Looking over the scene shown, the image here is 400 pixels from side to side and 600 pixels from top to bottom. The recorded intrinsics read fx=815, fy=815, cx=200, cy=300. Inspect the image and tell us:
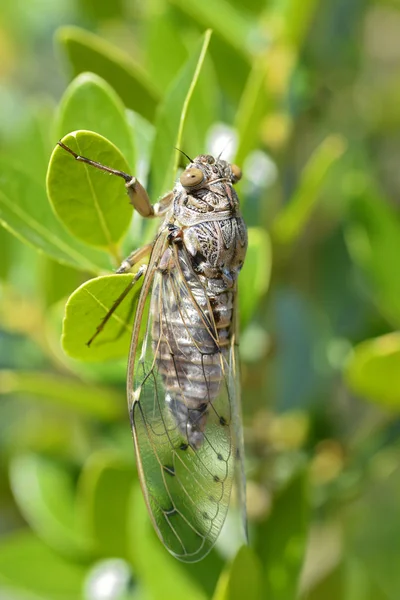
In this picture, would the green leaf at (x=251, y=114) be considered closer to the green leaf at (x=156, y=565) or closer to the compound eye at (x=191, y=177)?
the compound eye at (x=191, y=177)

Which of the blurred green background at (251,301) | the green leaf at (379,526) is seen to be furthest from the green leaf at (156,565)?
the green leaf at (379,526)

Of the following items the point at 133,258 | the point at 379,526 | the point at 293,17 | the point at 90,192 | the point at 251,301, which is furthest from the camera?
the point at 379,526

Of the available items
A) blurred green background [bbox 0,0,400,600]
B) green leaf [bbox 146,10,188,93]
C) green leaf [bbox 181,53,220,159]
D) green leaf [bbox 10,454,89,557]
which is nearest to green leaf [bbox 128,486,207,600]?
blurred green background [bbox 0,0,400,600]

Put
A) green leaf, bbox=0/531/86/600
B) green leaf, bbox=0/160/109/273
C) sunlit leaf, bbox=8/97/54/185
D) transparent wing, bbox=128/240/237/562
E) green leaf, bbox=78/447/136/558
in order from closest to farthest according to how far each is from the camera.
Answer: green leaf, bbox=0/160/109/273, transparent wing, bbox=128/240/237/562, sunlit leaf, bbox=8/97/54/185, green leaf, bbox=78/447/136/558, green leaf, bbox=0/531/86/600

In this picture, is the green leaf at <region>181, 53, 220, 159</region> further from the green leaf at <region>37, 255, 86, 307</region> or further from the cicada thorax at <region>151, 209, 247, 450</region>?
the green leaf at <region>37, 255, 86, 307</region>

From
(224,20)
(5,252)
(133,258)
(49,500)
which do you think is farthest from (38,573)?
(224,20)

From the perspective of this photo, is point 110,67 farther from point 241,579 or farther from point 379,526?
point 379,526

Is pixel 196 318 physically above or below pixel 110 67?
below
